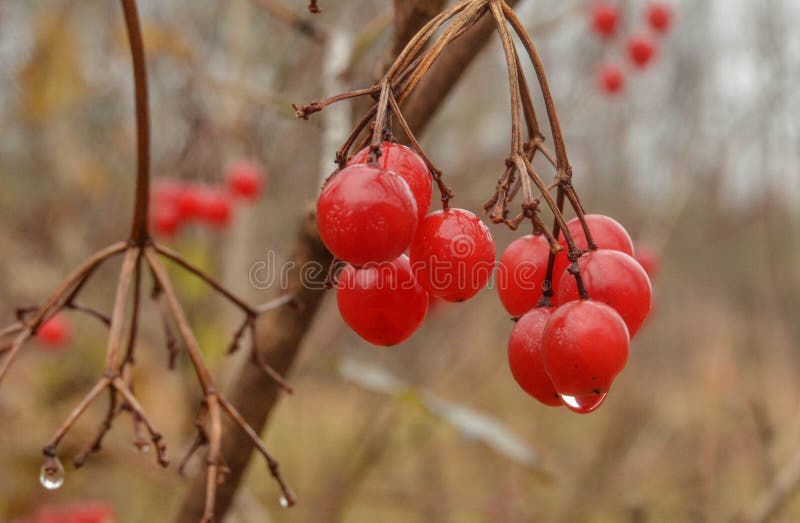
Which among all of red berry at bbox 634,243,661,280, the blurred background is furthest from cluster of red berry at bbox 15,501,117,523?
red berry at bbox 634,243,661,280

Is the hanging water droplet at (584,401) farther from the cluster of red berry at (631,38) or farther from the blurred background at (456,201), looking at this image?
the cluster of red berry at (631,38)

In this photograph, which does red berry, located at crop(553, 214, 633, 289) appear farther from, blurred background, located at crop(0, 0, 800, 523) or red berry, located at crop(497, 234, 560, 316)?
blurred background, located at crop(0, 0, 800, 523)

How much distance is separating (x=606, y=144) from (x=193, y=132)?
500cm

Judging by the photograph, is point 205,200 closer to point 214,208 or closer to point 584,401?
point 214,208

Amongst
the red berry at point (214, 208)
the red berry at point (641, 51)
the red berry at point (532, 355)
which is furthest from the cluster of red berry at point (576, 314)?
the red berry at point (641, 51)

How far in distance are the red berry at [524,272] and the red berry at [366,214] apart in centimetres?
17

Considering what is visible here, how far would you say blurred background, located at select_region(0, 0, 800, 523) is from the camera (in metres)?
3.32

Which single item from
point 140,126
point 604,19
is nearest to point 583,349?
point 140,126

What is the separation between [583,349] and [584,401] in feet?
0.24

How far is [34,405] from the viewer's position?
13.4 feet

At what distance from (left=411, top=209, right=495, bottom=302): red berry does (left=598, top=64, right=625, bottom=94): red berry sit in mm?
4113

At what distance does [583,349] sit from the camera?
69cm

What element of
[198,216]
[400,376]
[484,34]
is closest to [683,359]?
[400,376]

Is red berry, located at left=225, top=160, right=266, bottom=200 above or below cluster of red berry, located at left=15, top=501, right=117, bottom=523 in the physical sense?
above
